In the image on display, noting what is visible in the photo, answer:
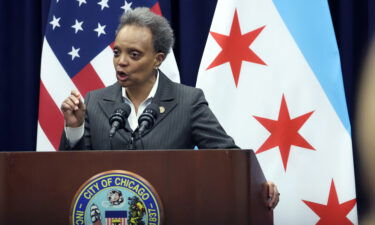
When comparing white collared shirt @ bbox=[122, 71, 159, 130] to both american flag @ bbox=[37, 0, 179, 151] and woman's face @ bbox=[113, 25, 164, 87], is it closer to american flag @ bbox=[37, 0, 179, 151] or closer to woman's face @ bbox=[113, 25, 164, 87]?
woman's face @ bbox=[113, 25, 164, 87]

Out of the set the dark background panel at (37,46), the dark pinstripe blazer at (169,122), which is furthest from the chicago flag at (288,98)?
the dark pinstripe blazer at (169,122)

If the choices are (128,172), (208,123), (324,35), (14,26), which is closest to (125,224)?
(128,172)

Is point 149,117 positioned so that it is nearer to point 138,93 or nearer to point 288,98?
point 138,93

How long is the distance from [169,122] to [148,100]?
15 cm

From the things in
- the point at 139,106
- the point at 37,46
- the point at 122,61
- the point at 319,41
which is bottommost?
the point at 139,106

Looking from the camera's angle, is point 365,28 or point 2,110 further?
point 2,110

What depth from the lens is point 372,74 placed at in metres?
2.98

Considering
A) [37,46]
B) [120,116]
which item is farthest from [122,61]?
[37,46]

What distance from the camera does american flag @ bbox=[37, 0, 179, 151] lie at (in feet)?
9.66

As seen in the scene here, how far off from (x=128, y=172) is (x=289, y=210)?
1.46 m

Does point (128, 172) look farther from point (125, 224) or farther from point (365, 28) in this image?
point (365, 28)

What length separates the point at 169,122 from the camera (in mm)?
2027

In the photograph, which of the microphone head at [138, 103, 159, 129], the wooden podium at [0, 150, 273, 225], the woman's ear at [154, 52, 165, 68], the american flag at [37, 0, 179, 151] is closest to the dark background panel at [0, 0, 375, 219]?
the american flag at [37, 0, 179, 151]

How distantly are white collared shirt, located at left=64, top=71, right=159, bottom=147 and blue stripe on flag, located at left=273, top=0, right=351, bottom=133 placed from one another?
0.89 meters
